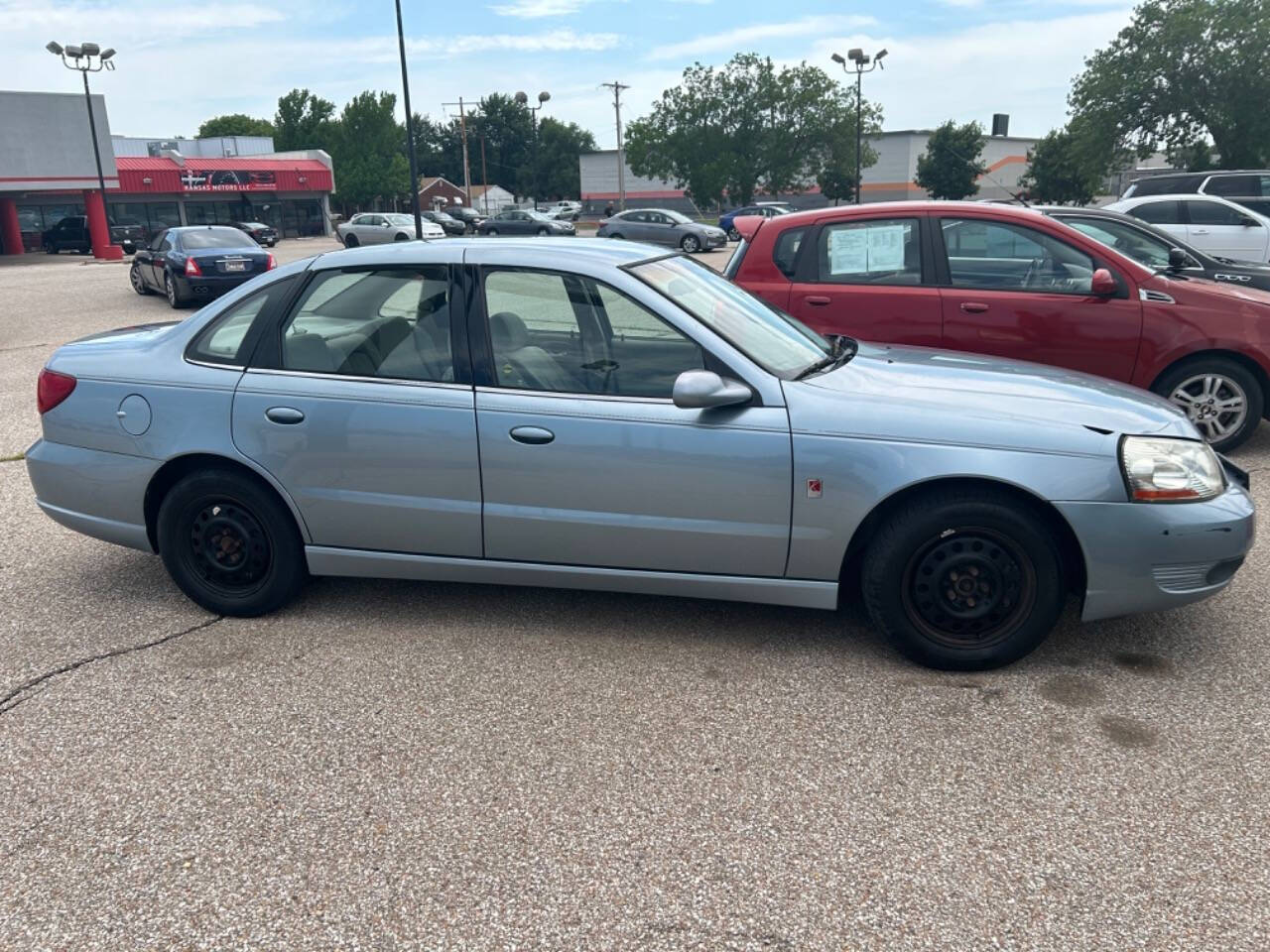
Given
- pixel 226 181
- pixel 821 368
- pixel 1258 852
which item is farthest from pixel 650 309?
pixel 226 181

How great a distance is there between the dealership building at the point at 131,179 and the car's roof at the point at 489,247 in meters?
40.5

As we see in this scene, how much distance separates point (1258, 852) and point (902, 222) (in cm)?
475

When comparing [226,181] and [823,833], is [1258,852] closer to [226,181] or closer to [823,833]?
[823,833]

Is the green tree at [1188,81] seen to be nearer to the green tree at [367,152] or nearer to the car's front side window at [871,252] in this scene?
the car's front side window at [871,252]

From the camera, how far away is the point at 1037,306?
21.0ft

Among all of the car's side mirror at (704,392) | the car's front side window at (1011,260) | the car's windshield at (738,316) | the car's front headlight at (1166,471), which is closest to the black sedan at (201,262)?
the car's front side window at (1011,260)

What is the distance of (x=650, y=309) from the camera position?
396 cm

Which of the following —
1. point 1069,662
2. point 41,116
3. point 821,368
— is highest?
point 41,116

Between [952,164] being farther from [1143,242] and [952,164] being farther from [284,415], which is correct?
[284,415]

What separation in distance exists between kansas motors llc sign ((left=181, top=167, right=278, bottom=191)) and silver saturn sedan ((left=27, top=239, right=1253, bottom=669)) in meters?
56.8

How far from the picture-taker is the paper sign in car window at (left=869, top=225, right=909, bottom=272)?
21.9 ft

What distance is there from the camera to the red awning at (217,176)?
53.3m

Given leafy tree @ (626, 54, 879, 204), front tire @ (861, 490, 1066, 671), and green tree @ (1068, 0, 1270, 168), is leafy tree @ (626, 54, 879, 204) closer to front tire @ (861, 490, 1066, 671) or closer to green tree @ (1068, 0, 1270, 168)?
green tree @ (1068, 0, 1270, 168)

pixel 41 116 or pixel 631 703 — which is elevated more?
pixel 41 116
